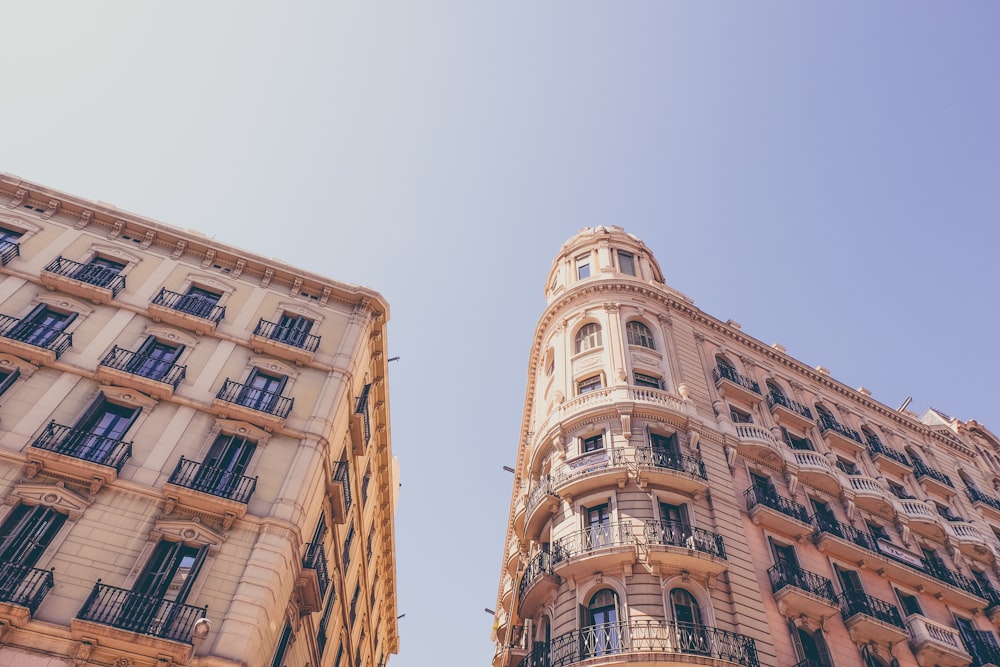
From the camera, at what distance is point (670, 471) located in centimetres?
2211

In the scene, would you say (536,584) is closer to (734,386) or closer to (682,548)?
(682,548)

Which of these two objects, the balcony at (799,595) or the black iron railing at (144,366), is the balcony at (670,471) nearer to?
the balcony at (799,595)

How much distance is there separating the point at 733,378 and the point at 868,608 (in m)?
11.4

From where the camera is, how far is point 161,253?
1040 inches

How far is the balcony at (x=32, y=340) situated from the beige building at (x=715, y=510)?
56.0ft

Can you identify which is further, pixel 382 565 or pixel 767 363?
pixel 382 565

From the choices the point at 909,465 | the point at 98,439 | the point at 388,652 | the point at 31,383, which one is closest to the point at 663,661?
the point at 98,439

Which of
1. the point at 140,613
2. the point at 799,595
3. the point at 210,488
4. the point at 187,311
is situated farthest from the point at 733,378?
the point at 140,613

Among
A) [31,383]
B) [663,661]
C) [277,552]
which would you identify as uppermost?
[31,383]

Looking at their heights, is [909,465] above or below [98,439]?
above

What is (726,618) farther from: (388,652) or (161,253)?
(388,652)

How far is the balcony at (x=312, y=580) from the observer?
739 inches

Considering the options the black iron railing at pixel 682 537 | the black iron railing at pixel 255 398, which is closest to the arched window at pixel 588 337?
the black iron railing at pixel 682 537

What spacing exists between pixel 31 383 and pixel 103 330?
322 cm
